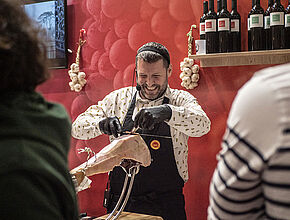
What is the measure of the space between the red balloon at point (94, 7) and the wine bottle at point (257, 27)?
148 centimetres

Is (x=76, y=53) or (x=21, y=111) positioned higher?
(x=76, y=53)

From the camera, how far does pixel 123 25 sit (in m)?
3.44

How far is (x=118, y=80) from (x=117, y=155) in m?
1.44

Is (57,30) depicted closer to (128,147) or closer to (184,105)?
(184,105)

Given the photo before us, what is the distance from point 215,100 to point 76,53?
4.73 ft

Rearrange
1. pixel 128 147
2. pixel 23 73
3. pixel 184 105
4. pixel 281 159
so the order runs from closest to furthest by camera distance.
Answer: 1. pixel 281 159
2. pixel 23 73
3. pixel 128 147
4. pixel 184 105

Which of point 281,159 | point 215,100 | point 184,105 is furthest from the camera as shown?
point 215,100

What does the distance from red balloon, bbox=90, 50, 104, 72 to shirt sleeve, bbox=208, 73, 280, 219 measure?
115 inches

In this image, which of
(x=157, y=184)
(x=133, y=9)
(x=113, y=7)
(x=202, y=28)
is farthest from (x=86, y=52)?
(x=157, y=184)

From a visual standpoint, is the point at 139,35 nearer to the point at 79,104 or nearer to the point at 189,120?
the point at 79,104

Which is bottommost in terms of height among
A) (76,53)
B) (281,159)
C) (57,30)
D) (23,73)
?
(281,159)

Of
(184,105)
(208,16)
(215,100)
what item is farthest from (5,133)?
(215,100)

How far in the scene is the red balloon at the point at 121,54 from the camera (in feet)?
11.2

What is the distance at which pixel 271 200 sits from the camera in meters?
0.69
